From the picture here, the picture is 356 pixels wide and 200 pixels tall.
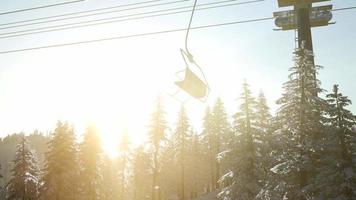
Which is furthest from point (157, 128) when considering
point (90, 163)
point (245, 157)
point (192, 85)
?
point (192, 85)

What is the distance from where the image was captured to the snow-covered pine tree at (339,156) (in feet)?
68.9

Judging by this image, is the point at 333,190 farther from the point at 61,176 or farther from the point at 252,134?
the point at 61,176

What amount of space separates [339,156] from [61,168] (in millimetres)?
30188

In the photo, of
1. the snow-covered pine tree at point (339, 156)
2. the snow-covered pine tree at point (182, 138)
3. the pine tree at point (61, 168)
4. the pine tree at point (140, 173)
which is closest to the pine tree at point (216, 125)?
the snow-covered pine tree at point (182, 138)

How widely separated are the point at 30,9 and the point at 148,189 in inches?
2245

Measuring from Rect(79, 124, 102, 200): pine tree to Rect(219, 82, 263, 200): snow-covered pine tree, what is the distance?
2210 centimetres

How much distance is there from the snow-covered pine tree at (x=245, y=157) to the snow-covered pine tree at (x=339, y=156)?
5994 mm

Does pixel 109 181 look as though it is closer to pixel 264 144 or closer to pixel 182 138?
pixel 182 138

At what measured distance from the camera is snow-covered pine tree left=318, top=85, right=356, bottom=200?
21000 millimetres

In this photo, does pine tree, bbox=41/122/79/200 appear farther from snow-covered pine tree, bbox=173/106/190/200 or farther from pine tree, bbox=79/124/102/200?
snow-covered pine tree, bbox=173/106/190/200

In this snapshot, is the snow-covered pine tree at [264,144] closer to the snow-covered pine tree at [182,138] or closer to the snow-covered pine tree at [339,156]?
the snow-covered pine tree at [339,156]

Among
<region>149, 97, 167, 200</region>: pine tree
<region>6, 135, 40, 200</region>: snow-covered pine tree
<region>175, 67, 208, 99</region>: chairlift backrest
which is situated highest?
<region>149, 97, 167, 200</region>: pine tree

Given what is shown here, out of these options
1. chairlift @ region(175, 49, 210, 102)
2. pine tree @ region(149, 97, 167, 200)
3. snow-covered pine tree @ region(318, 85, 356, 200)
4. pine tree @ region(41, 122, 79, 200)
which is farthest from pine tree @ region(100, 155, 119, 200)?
chairlift @ region(175, 49, 210, 102)

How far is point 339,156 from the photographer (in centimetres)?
2205
